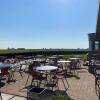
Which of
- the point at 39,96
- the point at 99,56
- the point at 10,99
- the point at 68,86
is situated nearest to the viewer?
the point at 39,96

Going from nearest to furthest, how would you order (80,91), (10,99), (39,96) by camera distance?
(39,96)
(10,99)
(80,91)

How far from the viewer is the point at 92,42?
61.9 ft

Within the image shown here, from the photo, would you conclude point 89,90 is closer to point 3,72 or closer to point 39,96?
point 39,96

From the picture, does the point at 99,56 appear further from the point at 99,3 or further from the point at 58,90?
the point at 58,90

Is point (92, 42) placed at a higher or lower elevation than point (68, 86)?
higher

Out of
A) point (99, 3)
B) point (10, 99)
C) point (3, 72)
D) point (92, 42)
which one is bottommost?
point (10, 99)

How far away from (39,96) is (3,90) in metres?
2.63

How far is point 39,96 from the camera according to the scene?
5008 millimetres

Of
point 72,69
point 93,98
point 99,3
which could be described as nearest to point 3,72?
point 93,98

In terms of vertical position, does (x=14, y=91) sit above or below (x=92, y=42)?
below

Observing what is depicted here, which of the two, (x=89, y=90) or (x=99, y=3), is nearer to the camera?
(x=89, y=90)

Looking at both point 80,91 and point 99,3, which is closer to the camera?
point 80,91

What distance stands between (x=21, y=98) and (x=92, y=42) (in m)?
13.9

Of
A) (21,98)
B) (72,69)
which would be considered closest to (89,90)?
(21,98)
